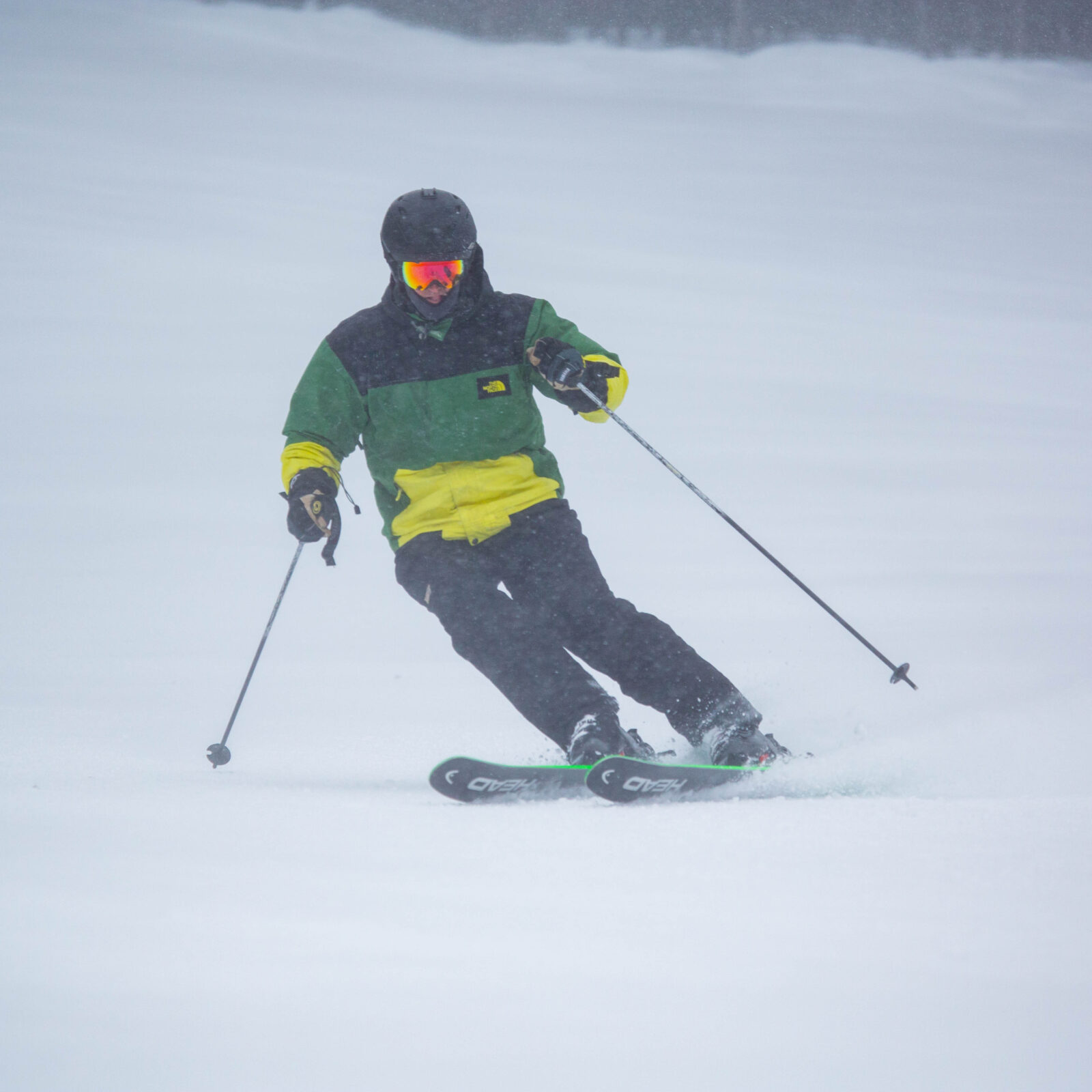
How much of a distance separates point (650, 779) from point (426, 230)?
1.40m

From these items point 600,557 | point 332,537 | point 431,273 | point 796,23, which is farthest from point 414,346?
point 796,23

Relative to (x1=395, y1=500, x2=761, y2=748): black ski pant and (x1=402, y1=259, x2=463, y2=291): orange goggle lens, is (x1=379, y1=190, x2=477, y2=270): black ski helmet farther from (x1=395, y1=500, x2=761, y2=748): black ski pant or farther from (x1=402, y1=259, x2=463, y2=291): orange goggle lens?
(x1=395, y1=500, x2=761, y2=748): black ski pant

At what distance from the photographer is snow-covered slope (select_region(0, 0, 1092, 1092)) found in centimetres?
127

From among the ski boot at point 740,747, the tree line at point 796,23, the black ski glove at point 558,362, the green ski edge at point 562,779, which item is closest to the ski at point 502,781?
the green ski edge at point 562,779

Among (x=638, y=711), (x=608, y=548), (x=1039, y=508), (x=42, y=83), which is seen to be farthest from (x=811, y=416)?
(x=42, y=83)

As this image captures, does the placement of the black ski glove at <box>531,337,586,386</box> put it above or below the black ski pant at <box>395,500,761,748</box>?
above

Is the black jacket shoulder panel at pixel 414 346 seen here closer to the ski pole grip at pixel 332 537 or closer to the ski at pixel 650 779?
the ski pole grip at pixel 332 537

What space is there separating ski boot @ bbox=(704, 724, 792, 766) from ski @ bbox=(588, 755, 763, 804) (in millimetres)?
118

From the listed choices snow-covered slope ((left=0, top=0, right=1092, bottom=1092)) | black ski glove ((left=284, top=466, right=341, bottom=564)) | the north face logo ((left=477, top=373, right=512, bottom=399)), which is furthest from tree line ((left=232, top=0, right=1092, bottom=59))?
black ski glove ((left=284, top=466, right=341, bottom=564))

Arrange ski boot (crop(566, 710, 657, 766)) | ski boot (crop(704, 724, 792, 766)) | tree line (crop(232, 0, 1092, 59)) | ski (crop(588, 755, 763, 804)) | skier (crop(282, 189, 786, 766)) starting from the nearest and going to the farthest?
ski (crop(588, 755, 763, 804)), ski boot (crop(566, 710, 657, 766)), ski boot (crop(704, 724, 792, 766)), skier (crop(282, 189, 786, 766)), tree line (crop(232, 0, 1092, 59))

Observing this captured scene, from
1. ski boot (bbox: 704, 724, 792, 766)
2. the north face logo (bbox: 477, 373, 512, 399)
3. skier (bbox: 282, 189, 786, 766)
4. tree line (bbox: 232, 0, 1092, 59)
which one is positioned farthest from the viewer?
tree line (bbox: 232, 0, 1092, 59)

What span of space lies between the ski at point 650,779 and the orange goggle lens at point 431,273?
4.13 ft

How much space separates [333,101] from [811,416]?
11425 mm

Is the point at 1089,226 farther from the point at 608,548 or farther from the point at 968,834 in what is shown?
the point at 968,834
